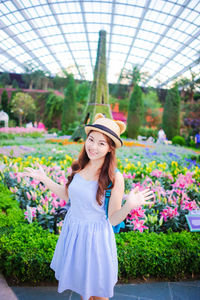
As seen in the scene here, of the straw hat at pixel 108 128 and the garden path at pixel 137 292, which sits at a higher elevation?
the straw hat at pixel 108 128

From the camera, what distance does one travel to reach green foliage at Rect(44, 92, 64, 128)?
17.5 m

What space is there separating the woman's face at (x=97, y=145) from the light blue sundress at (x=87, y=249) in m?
0.18

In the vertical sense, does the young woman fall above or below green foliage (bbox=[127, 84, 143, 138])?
below

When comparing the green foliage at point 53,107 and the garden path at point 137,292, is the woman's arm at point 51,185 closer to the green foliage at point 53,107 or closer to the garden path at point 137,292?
the garden path at point 137,292

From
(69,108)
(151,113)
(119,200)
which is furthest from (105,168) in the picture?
(151,113)

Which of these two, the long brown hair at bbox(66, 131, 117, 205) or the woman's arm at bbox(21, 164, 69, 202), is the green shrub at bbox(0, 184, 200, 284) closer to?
the woman's arm at bbox(21, 164, 69, 202)

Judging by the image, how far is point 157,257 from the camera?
6.35ft

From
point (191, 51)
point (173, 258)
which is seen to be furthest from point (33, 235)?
point (191, 51)

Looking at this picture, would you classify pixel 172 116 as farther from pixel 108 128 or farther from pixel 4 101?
pixel 108 128

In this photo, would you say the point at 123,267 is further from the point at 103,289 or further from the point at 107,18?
the point at 107,18

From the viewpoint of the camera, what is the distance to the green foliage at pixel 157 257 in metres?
1.91

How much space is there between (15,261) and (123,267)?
934 mm

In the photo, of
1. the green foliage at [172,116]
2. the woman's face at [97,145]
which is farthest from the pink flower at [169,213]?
the green foliage at [172,116]

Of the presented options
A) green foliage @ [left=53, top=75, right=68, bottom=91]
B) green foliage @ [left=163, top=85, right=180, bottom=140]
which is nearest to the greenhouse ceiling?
green foliage @ [left=53, top=75, right=68, bottom=91]
